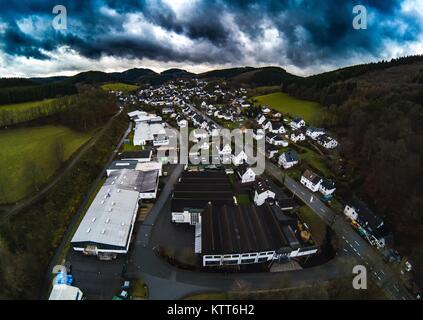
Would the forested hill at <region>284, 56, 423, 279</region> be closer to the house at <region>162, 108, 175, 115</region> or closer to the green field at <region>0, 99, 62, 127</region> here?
the house at <region>162, 108, 175, 115</region>

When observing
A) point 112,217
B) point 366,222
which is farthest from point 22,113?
point 366,222

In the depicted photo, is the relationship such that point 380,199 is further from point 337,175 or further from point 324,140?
point 324,140

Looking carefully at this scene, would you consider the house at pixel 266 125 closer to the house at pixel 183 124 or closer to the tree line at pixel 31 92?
the house at pixel 183 124

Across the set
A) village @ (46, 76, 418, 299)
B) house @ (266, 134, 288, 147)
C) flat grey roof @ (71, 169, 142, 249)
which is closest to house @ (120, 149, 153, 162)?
village @ (46, 76, 418, 299)

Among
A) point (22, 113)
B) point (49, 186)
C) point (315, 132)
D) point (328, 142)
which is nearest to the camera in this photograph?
point (49, 186)

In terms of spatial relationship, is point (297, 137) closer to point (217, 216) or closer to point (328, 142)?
point (328, 142)
